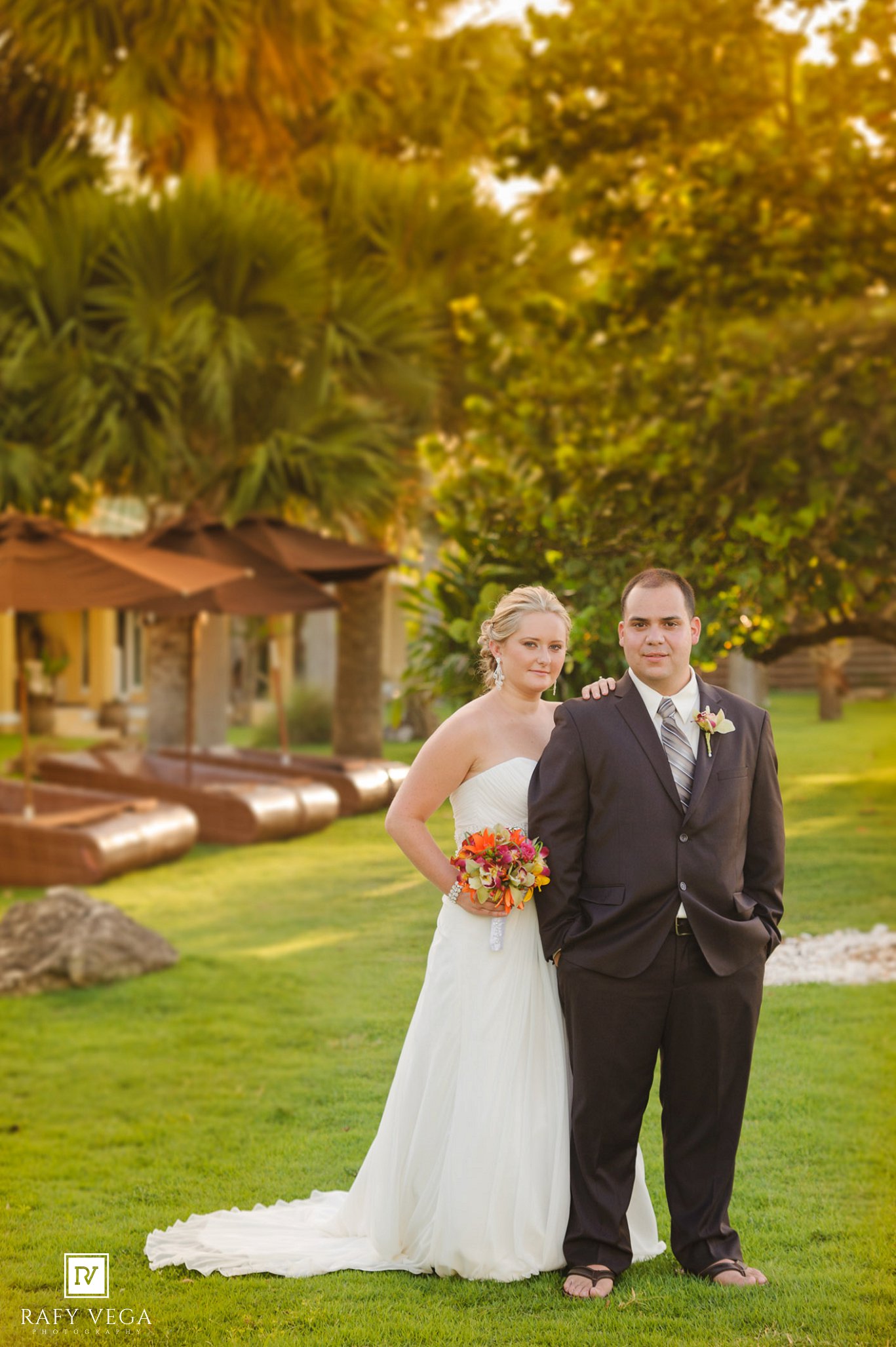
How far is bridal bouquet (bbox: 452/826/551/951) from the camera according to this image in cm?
349

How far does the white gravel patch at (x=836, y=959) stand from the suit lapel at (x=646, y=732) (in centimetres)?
270

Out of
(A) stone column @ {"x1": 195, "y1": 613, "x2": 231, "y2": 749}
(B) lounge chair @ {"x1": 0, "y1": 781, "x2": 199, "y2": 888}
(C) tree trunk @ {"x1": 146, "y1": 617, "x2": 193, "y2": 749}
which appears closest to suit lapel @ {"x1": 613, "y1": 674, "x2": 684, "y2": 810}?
(B) lounge chair @ {"x1": 0, "y1": 781, "x2": 199, "y2": 888}

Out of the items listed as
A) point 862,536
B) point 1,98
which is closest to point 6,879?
point 862,536

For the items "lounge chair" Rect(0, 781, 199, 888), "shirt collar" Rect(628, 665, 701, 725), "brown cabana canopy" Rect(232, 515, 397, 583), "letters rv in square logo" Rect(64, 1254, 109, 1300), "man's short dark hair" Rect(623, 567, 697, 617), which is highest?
"brown cabana canopy" Rect(232, 515, 397, 583)

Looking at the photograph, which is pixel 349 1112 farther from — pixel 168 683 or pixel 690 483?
pixel 168 683

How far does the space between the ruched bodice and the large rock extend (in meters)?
4.44

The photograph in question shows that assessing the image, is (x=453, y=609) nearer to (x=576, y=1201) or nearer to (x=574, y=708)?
(x=574, y=708)

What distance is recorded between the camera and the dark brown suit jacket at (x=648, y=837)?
3.43 m

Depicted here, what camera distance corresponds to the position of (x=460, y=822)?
12.5 ft

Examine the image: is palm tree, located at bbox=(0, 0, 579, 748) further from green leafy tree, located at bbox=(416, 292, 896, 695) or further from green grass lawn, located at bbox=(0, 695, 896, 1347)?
green leafy tree, located at bbox=(416, 292, 896, 695)

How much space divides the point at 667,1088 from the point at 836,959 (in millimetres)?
2805

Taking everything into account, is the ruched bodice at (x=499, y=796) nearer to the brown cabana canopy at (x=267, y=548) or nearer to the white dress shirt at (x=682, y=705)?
the white dress shirt at (x=682, y=705)

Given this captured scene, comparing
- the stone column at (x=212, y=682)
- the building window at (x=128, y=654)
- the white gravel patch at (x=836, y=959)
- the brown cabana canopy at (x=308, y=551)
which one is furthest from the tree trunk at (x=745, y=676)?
the building window at (x=128, y=654)

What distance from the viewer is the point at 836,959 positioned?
6164 mm
